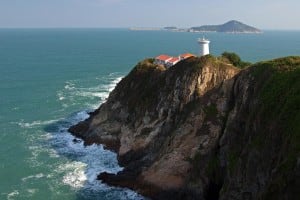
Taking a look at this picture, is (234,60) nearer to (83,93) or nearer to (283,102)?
(283,102)

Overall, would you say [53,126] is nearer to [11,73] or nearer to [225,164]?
[225,164]

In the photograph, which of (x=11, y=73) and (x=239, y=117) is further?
(x=11, y=73)

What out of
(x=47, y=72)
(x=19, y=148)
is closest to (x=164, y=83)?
(x=19, y=148)

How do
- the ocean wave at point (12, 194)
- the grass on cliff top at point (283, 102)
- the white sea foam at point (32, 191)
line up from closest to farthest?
the grass on cliff top at point (283, 102) < the ocean wave at point (12, 194) < the white sea foam at point (32, 191)

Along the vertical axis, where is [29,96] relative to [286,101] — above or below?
below

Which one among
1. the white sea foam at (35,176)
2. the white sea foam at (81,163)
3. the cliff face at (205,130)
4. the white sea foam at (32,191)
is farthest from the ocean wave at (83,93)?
the white sea foam at (32,191)

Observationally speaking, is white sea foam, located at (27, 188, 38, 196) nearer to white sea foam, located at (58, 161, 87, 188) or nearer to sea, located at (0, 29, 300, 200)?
sea, located at (0, 29, 300, 200)

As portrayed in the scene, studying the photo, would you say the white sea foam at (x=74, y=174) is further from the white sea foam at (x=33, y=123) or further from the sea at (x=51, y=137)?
the white sea foam at (x=33, y=123)

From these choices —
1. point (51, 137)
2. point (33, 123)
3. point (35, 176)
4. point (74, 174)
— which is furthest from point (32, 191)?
point (33, 123)
